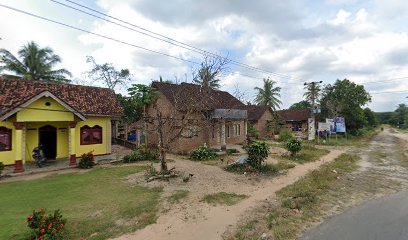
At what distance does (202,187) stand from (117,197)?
147 inches

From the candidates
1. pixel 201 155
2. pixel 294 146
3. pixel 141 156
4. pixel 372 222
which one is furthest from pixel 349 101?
pixel 372 222

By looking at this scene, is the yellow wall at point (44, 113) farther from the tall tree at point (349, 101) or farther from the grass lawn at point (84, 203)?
the tall tree at point (349, 101)

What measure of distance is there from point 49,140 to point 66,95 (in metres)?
3.59

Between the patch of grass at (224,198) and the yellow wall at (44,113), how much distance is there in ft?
37.7

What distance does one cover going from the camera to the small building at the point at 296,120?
140 ft

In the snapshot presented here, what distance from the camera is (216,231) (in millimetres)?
6922

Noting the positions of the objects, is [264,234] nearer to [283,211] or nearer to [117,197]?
[283,211]

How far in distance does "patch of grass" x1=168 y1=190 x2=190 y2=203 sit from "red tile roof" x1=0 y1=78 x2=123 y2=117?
10.2 metres

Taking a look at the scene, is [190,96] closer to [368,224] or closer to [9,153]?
[368,224]

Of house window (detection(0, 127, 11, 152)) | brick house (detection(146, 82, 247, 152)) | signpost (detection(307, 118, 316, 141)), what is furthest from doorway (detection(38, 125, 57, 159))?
signpost (detection(307, 118, 316, 141))

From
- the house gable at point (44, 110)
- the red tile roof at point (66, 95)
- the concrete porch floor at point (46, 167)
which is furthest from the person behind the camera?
the red tile roof at point (66, 95)

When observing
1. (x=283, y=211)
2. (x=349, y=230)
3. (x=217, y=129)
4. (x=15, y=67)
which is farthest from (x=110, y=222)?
(x=15, y=67)

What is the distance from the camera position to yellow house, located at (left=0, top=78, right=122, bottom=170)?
14.3 m

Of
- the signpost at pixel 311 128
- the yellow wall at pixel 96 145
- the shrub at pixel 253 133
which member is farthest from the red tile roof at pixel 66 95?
the signpost at pixel 311 128
